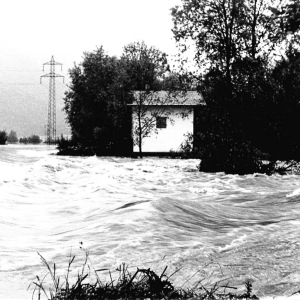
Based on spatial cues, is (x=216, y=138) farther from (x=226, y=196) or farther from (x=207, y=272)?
(x=207, y=272)

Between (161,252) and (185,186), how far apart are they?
1137 cm

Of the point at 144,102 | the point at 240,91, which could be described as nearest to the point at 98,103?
the point at 144,102

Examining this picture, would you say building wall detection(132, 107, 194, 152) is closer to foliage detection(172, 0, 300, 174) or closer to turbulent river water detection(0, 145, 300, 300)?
foliage detection(172, 0, 300, 174)

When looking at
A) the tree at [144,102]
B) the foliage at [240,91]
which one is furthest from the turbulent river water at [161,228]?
the tree at [144,102]

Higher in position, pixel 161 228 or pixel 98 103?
pixel 98 103

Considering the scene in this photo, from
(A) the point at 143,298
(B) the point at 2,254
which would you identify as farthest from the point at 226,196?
(A) the point at 143,298

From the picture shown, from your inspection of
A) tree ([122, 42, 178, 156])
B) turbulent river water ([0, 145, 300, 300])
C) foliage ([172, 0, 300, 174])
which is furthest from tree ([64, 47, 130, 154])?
turbulent river water ([0, 145, 300, 300])

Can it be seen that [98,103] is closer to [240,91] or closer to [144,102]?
[144,102]

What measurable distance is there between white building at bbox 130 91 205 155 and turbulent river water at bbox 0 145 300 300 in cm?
1855

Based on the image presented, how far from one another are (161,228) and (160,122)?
30704 mm

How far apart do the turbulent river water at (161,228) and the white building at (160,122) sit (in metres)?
18.6

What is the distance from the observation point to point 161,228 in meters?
11.0

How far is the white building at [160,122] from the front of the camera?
40.5m

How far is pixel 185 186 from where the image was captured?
1994 cm
